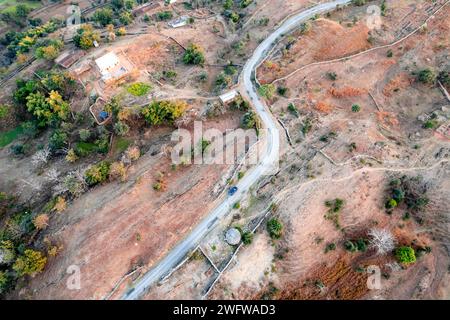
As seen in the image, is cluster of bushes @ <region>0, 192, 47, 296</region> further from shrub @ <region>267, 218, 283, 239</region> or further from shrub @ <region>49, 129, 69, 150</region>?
shrub @ <region>267, 218, 283, 239</region>

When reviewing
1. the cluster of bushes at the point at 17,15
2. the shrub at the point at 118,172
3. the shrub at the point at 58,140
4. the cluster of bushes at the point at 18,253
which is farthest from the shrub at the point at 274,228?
the cluster of bushes at the point at 17,15

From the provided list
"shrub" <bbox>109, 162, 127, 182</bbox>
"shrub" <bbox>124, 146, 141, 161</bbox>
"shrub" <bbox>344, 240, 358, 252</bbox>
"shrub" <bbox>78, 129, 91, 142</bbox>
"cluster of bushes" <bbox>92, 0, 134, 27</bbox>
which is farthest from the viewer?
"cluster of bushes" <bbox>92, 0, 134, 27</bbox>

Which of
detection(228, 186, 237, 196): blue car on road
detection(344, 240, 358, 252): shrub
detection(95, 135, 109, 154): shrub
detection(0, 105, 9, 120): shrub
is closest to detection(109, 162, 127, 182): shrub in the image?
detection(95, 135, 109, 154): shrub

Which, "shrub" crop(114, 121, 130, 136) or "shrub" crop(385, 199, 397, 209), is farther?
"shrub" crop(114, 121, 130, 136)

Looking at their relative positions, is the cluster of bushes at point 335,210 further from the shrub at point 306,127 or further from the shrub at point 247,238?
the shrub at point 306,127

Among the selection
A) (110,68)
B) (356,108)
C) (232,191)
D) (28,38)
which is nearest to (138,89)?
(110,68)

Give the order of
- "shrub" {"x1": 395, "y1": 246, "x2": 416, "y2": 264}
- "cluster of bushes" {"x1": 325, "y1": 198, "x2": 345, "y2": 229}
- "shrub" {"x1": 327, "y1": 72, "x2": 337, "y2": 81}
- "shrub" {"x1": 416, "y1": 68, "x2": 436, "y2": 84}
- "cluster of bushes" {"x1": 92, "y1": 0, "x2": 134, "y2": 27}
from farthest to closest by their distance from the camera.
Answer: "cluster of bushes" {"x1": 92, "y1": 0, "x2": 134, "y2": 27} < "shrub" {"x1": 327, "y1": 72, "x2": 337, "y2": 81} < "shrub" {"x1": 416, "y1": 68, "x2": 436, "y2": 84} < "cluster of bushes" {"x1": 325, "y1": 198, "x2": 345, "y2": 229} < "shrub" {"x1": 395, "y1": 246, "x2": 416, "y2": 264}

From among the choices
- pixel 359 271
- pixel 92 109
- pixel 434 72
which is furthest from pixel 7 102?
pixel 434 72

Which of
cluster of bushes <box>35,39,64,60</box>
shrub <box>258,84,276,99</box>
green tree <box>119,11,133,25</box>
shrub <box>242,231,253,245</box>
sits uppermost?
green tree <box>119,11,133,25</box>

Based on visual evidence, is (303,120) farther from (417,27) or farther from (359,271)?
(417,27)
